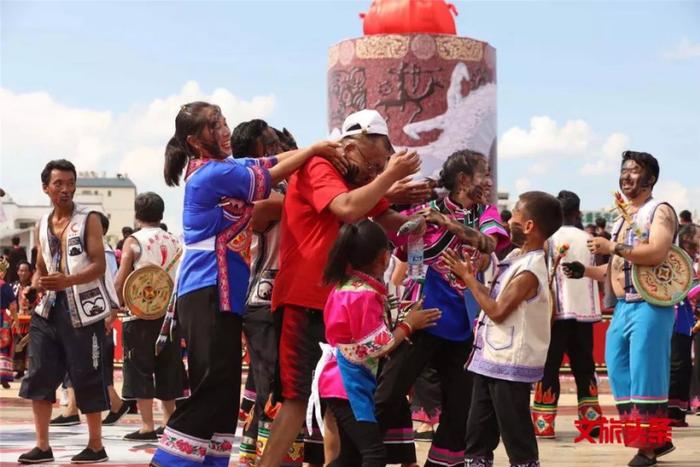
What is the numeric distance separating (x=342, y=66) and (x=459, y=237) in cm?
1917

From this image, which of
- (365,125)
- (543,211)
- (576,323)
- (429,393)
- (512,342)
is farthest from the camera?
(576,323)

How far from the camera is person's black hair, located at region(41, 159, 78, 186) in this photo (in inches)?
310

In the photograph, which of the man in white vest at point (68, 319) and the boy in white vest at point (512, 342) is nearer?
the boy in white vest at point (512, 342)

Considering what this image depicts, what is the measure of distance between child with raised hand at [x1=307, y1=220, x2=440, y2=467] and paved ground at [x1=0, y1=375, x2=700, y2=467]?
2227 millimetres

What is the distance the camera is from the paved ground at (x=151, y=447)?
26.0 ft

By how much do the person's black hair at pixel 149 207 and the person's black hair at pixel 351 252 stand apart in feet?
15.1

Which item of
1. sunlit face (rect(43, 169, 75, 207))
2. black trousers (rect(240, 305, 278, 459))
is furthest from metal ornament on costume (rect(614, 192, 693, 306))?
sunlit face (rect(43, 169, 75, 207))

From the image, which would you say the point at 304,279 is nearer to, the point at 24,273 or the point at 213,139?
the point at 213,139

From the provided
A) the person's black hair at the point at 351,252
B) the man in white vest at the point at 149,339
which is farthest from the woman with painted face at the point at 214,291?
the man in white vest at the point at 149,339

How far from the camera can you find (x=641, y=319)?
25.3ft

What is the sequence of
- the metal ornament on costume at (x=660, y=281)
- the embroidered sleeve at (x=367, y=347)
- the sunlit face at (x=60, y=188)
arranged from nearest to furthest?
the embroidered sleeve at (x=367, y=347) → the metal ornament on costume at (x=660, y=281) → the sunlit face at (x=60, y=188)

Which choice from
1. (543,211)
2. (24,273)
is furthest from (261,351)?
(24,273)

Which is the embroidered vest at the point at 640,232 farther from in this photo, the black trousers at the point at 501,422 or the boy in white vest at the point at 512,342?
the black trousers at the point at 501,422

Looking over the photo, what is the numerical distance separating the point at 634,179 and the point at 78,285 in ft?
11.2
